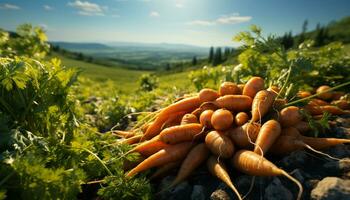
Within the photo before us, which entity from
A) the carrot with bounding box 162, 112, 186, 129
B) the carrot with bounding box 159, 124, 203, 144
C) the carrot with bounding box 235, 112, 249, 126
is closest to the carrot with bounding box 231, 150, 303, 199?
the carrot with bounding box 235, 112, 249, 126

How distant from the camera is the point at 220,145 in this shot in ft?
12.1

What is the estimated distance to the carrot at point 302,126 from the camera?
13.4 ft

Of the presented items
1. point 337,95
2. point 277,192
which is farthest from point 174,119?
point 337,95

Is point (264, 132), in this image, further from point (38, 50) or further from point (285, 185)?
point (38, 50)

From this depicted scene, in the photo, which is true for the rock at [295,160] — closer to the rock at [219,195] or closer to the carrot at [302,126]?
the carrot at [302,126]

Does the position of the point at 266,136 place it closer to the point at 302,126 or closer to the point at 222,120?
the point at 222,120

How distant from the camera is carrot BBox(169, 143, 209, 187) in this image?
12.2 ft

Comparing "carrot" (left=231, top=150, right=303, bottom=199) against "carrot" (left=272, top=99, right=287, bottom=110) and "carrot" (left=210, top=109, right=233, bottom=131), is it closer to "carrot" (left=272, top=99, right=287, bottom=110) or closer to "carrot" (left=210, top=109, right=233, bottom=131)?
"carrot" (left=210, top=109, right=233, bottom=131)

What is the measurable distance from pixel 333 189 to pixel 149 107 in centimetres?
487

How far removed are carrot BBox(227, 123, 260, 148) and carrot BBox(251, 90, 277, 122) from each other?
0.14 m

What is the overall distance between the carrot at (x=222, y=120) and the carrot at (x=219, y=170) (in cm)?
40

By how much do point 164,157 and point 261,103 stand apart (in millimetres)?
1419

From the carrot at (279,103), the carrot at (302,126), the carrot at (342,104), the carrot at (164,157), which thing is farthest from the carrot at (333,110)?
the carrot at (164,157)

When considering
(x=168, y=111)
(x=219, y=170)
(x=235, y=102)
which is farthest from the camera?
(x=168, y=111)
